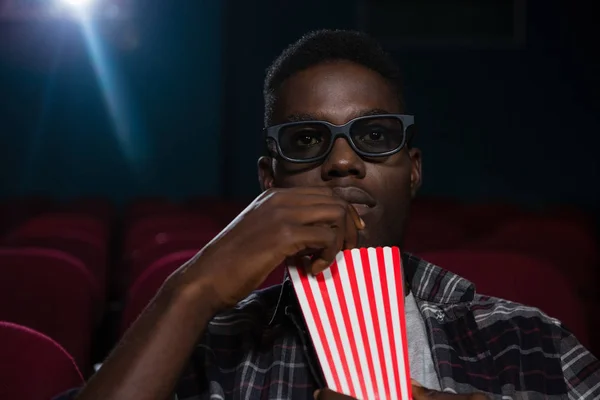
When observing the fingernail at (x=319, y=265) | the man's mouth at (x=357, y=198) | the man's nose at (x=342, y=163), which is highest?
the man's nose at (x=342, y=163)

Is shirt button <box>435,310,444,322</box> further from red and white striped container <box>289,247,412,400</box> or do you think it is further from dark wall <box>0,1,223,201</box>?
dark wall <box>0,1,223,201</box>

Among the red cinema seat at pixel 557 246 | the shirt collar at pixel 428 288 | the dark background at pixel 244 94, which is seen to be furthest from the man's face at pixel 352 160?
the dark background at pixel 244 94

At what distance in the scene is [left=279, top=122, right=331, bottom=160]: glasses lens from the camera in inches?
57.4

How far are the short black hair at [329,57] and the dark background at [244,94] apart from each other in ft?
22.7

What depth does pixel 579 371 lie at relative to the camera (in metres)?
1.44

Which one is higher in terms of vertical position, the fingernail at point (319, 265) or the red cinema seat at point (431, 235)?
the fingernail at point (319, 265)

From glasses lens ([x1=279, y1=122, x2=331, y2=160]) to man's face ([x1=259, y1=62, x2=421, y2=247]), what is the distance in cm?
2

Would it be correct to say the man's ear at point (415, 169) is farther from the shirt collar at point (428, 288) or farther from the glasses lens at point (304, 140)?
the glasses lens at point (304, 140)

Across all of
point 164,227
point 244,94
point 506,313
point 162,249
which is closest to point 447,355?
point 506,313

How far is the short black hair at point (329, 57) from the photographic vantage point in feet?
5.09

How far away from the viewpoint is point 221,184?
9086mm

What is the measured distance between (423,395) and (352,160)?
40cm

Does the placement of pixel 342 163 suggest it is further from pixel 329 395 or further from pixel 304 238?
pixel 329 395

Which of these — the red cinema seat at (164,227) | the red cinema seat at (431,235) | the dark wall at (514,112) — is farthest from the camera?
the dark wall at (514,112)
